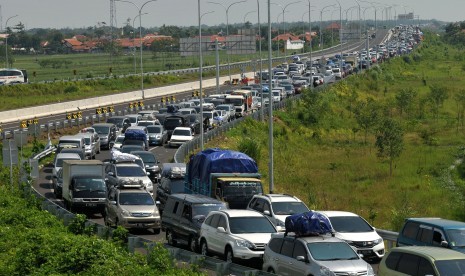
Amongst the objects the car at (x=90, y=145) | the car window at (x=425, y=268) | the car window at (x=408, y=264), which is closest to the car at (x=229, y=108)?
the car at (x=90, y=145)

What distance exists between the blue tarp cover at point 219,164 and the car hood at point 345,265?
46.2 feet

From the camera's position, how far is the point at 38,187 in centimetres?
4538

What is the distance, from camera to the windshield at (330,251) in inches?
866

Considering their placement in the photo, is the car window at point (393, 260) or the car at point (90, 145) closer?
the car window at point (393, 260)

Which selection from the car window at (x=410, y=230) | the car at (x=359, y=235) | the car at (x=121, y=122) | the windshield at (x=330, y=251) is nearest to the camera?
the windshield at (x=330, y=251)

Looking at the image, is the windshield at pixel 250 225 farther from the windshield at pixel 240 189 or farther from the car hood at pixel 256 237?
the windshield at pixel 240 189

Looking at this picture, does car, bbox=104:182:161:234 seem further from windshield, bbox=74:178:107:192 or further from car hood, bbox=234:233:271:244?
car hood, bbox=234:233:271:244

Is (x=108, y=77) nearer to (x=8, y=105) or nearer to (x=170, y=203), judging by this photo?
(x=8, y=105)

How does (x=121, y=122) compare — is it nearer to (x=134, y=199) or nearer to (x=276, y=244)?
(x=134, y=199)

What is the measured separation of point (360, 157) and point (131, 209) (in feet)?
112

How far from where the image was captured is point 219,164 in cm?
3609

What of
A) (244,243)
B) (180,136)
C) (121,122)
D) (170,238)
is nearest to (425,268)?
(244,243)

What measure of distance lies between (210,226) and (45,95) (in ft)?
249

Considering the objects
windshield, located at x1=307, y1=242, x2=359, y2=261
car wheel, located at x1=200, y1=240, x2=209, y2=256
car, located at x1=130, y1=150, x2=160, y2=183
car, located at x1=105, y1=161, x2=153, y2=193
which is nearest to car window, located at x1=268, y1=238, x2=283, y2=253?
windshield, located at x1=307, y1=242, x2=359, y2=261
